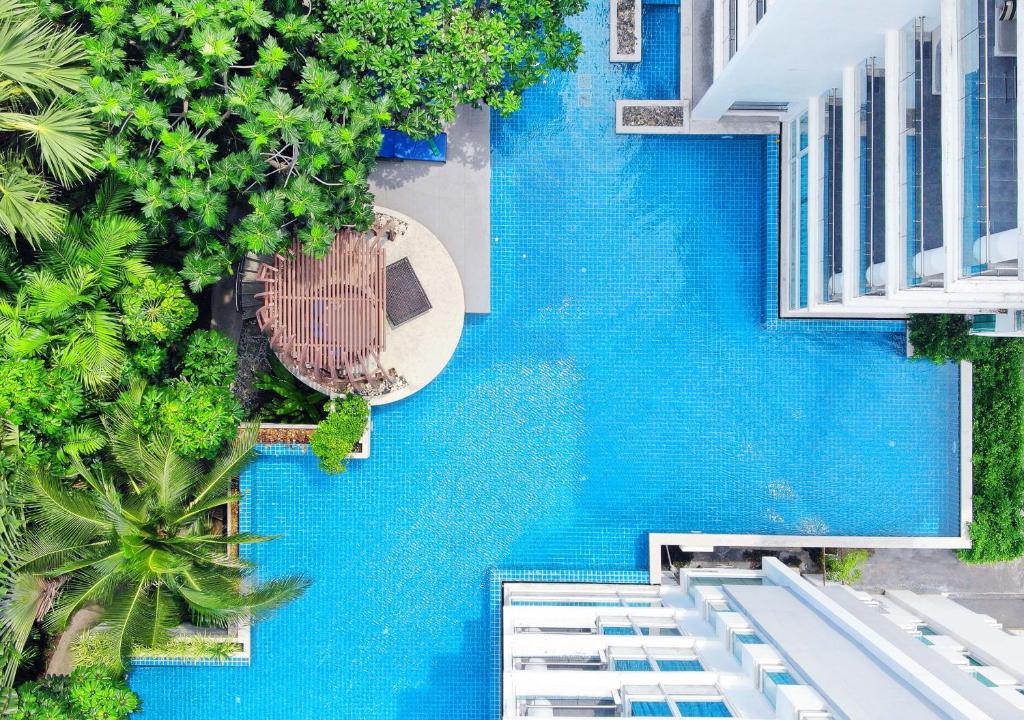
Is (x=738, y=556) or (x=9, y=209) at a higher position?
(x=9, y=209)

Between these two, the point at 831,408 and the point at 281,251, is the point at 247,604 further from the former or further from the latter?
the point at 831,408

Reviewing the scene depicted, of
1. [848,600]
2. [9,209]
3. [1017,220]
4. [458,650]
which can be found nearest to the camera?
[1017,220]

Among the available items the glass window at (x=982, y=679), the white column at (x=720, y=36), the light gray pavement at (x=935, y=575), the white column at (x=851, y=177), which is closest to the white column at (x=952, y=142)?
the white column at (x=851, y=177)

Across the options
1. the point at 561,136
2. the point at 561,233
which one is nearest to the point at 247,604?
the point at 561,233

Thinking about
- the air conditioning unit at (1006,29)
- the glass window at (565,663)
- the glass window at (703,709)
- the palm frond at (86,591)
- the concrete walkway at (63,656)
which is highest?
the air conditioning unit at (1006,29)

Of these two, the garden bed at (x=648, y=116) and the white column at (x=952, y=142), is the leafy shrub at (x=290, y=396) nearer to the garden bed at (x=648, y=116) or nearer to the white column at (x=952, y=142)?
the garden bed at (x=648, y=116)

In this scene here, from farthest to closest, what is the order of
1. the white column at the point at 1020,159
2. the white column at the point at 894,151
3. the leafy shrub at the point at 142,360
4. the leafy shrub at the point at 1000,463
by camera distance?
the leafy shrub at the point at 1000,463 → the leafy shrub at the point at 142,360 → the white column at the point at 894,151 → the white column at the point at 1020,159
